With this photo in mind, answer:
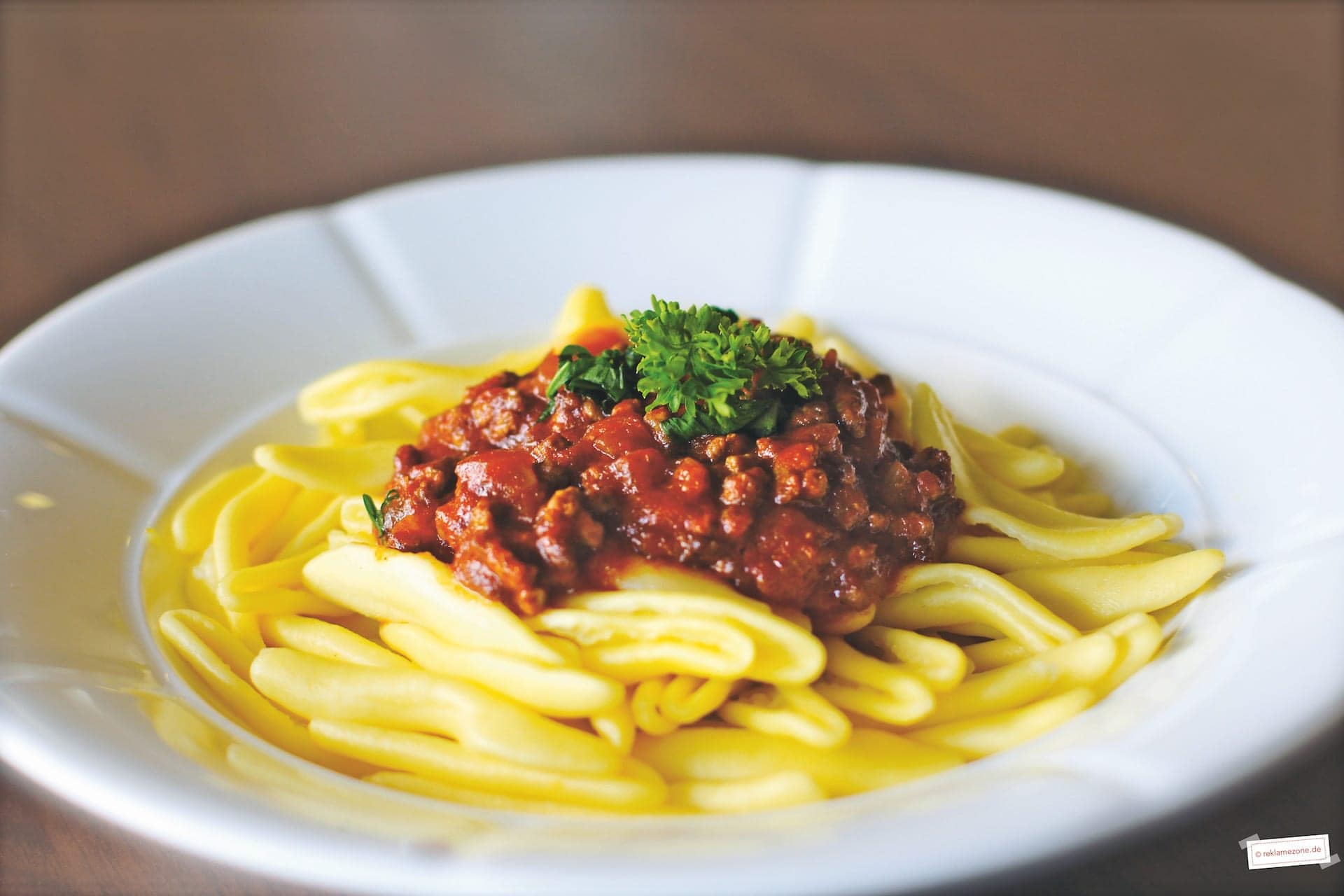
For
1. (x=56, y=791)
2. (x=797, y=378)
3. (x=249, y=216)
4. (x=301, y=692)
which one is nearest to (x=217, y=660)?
(x=301, y=692)

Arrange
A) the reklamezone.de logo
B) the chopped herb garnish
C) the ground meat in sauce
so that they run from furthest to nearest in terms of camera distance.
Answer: the chopped herb garnish
the ground meat in sauce
the reklamezone.de logo

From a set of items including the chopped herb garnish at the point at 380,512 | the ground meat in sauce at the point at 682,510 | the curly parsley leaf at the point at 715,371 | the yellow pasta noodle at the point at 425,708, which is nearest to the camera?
the yellow pasta noodle at the point at 425,708

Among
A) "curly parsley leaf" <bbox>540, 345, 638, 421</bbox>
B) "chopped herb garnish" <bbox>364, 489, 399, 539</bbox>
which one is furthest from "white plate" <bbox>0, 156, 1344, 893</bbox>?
"curly parsley leaf" <bbox>540, 345, 638, 421</bbox>

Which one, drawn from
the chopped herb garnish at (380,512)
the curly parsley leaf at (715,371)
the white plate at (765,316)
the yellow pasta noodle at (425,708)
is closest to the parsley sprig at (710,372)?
the curly parsley leaf at (715,371)

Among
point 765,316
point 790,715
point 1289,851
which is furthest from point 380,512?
point 1289,851

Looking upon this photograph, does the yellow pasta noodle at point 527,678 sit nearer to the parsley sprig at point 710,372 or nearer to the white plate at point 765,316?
the white plate at point 765,316

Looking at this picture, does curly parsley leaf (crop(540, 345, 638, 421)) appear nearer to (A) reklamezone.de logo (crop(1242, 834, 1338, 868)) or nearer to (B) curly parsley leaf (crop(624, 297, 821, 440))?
(B) curly parsley leaf (crop(624, 297, 821, 440))
